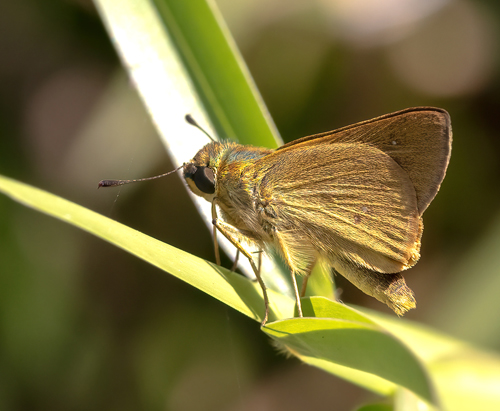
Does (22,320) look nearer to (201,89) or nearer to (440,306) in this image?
(201,89)

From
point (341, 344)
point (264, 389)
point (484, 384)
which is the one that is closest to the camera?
point (341, 344)

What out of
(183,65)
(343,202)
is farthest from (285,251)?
(183,65)

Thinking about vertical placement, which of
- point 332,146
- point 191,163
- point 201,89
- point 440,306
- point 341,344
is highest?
point 201,89

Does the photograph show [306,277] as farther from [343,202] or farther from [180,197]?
[180,197]

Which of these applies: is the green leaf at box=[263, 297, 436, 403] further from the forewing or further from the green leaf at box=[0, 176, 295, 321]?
the forewing

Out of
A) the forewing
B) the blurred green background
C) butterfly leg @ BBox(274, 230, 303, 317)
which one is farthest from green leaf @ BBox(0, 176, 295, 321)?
the blurred green background

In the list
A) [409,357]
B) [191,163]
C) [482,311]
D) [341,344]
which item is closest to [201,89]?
[191,163]
